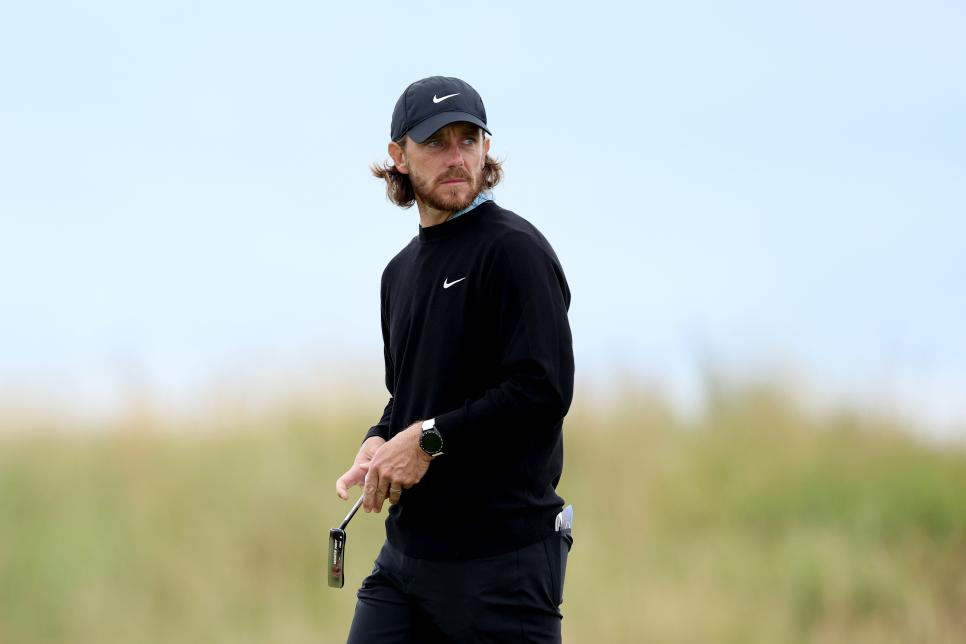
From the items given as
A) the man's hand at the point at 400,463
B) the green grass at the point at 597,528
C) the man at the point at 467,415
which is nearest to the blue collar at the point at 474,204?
the man at the point at 467,415

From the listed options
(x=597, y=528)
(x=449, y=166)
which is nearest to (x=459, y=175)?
(x=449, y=166)

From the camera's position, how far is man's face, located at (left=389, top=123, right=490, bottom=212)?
12.7 ft

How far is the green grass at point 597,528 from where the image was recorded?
835 centimetres

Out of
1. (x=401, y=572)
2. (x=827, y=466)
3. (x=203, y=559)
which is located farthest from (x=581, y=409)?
(x=401, y=572)

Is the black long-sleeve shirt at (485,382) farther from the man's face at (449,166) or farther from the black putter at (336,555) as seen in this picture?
the black putter at (336,555)

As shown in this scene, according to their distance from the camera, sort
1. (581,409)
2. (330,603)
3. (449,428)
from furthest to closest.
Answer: (581,409) → (330,603) → (449,428)

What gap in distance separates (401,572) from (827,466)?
19.2 ft

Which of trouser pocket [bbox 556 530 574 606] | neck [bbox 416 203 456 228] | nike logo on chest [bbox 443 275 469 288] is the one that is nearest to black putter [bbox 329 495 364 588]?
trouser pocket [bbox 556 530 574 606]

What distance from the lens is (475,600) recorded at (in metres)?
3.74

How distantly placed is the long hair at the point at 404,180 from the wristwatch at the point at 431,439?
0.75 meters

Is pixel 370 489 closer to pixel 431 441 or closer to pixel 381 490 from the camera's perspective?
pixel 381 490

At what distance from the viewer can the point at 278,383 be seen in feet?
33.2

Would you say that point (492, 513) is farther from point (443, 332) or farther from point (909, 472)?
point (909, 472)

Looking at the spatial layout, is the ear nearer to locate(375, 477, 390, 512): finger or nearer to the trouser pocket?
locate(375, 477, 390, 512): finger
